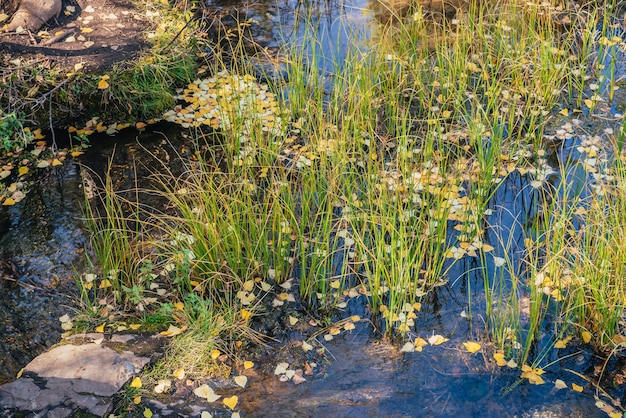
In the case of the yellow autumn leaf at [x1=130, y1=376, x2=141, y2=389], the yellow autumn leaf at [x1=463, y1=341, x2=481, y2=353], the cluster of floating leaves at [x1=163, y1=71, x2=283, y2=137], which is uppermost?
the cluster of floating leaves at [x1=163, y1=71, x2=283, y2=137]

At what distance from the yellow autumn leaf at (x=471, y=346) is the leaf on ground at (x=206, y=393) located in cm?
150

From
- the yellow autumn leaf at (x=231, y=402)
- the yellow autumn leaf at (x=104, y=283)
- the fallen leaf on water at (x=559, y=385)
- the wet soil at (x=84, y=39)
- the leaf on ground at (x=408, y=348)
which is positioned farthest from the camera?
the wet soil at (x=84, y=39)

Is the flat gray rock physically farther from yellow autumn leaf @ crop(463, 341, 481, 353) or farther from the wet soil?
the wet soil

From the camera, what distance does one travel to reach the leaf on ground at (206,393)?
362 centimetres

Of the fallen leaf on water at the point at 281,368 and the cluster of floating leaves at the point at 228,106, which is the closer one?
the fallen leaf on water at the point at 281,368

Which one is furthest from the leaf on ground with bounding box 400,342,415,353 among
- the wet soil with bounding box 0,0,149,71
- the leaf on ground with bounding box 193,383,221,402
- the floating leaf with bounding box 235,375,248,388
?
the wet soil with bounding box 0,0,149,71

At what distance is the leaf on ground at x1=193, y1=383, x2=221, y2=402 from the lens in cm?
362

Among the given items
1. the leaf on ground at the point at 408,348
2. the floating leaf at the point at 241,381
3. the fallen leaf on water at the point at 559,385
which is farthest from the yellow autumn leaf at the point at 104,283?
the fallen leaf on water at the point at 559,385

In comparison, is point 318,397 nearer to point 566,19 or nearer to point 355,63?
point 355,63

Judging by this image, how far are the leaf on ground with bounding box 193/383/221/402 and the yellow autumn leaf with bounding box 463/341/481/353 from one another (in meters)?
1.50

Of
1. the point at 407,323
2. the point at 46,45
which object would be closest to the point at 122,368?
the point at 407,323

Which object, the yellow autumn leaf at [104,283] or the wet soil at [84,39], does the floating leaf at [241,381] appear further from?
the wet soil at [84,39]

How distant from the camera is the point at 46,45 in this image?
643 centimetres

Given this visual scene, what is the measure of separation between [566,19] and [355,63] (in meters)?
2.99
